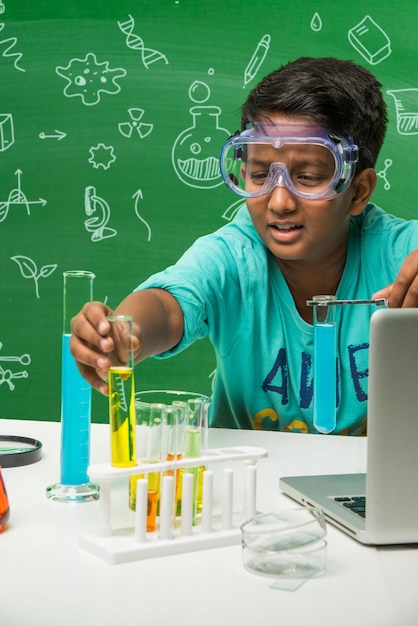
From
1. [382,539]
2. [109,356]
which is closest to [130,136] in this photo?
[109,356]

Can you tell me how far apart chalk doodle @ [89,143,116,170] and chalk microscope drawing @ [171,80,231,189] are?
212 mm

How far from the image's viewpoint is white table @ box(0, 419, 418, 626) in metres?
0.78

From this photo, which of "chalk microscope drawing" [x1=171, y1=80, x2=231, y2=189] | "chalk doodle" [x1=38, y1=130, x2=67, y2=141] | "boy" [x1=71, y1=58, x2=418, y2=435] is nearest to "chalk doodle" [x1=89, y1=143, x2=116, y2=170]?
"chalk doodle" [x1=38, y1=130, x2=67, y2=141]

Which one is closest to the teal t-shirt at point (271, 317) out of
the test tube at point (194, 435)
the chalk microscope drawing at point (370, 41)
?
the test tube at point (194, 435)

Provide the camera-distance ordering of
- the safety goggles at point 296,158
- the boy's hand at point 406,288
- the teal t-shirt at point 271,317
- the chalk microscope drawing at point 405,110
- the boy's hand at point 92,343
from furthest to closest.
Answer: the chalk microscope drawing at point 405,110
the teal t-shirt at point 271,317
the safety goggles at point 296,158
the boy's hand at point 406,288
the boy's hand at point 92,343

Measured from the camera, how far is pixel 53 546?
3.16 ft

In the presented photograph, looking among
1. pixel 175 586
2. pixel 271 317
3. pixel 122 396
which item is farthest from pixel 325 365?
pixel 271 317

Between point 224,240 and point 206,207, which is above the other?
point 206,207

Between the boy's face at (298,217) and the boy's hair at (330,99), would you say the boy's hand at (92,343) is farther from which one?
the boy's hair at (330,99)

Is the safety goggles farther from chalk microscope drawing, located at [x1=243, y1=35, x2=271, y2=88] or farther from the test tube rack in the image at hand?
chalk microscope drawing, located at [x1=243, y1=35, x2=271, y2=88]

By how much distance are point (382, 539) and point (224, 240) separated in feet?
3.09

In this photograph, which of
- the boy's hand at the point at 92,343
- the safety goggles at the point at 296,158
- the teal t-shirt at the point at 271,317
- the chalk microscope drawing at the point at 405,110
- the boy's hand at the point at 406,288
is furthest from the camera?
the chalk microscope drawing at the point at 405,110

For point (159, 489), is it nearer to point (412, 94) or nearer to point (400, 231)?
point (400, 231)

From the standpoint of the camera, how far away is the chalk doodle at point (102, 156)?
2.85 metres
